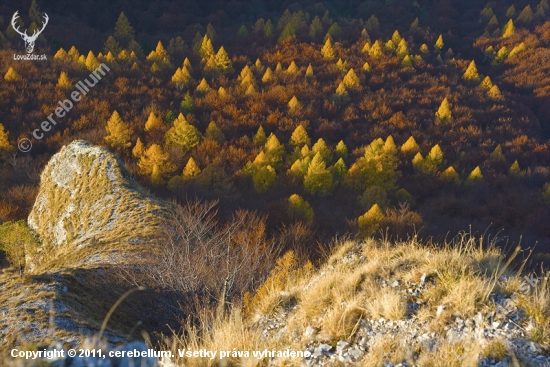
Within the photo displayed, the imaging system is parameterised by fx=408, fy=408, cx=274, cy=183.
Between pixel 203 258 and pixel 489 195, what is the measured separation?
103 ft

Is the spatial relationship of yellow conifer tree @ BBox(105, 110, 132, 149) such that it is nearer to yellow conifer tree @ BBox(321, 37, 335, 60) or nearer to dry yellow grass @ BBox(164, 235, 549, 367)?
yellow conifer tree @ BBox(321, 37, 335, 60)

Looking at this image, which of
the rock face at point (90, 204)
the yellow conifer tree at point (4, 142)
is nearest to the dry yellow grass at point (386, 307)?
the rock face at point (90, 204)

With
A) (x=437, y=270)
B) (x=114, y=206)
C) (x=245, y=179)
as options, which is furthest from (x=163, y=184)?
(x=437, y=270)

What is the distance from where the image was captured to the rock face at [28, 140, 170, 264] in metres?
10.1

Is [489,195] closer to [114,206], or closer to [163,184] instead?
[163,184]

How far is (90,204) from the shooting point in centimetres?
1211

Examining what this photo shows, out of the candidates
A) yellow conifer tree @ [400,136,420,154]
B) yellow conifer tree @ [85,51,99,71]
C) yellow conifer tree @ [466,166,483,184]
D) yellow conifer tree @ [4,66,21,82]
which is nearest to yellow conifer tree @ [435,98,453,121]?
yellow conifer tree @ [400,136,420,154]

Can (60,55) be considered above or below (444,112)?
above

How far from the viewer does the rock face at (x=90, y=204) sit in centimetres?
1015

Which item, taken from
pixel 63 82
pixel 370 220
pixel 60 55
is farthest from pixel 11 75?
pixel 370 220

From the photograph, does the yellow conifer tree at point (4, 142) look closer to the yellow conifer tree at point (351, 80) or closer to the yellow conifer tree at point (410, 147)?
the yellow conifer tree at point (410, 147)

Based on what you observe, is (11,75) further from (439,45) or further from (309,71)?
(439,45)

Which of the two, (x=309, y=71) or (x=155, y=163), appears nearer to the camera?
(x=155, y=163)

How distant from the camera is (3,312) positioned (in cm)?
428
